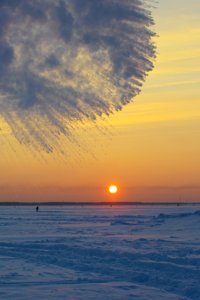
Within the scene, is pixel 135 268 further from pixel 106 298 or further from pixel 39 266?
pixel 106 298

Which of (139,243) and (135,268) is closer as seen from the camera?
(135,268)

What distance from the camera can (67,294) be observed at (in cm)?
1334

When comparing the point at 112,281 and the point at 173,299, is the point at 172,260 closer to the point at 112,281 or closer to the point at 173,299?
the point at 112,281

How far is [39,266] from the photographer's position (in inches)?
726

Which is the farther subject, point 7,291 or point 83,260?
point 83,260

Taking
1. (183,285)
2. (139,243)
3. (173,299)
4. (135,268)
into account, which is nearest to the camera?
(173,299)

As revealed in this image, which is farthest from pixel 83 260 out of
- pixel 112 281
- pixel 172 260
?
pixel 112 281

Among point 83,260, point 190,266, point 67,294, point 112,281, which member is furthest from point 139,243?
point 67,294

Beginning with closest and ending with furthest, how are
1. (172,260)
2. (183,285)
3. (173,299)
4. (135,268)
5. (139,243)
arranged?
(173,299) < (183,285) < (135,268) < (172,260) < (139,243)

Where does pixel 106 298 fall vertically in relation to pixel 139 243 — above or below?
below

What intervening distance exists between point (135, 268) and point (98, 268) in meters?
1.26

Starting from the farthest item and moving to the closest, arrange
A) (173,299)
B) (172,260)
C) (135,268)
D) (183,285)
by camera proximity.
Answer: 1. (172,260)
2. (135,268)
3. (183,285)
4. (173,299)

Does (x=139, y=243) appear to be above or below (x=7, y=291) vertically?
above

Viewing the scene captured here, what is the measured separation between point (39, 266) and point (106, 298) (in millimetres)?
5968
